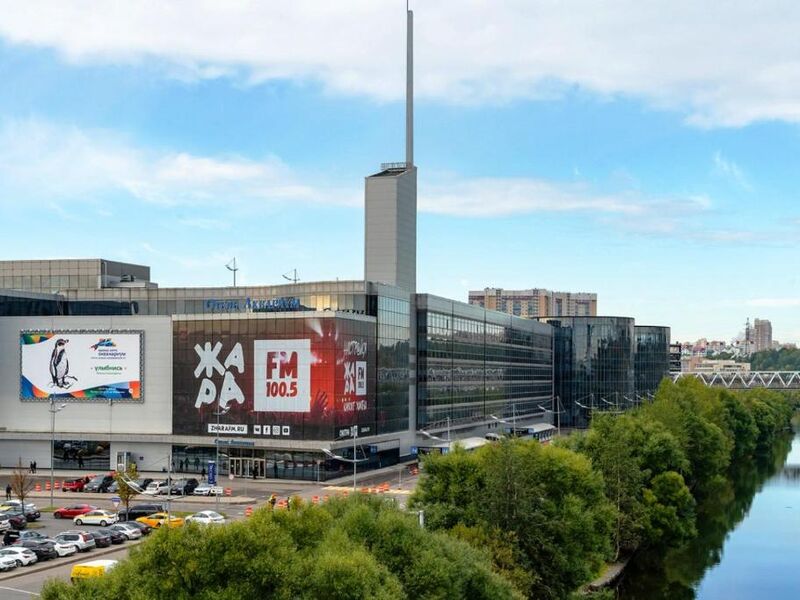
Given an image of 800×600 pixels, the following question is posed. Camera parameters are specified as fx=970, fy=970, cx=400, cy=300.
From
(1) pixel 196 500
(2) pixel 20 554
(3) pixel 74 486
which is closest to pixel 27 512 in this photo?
(1) pixel 196 500

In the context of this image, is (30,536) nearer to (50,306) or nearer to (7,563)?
(7,563)

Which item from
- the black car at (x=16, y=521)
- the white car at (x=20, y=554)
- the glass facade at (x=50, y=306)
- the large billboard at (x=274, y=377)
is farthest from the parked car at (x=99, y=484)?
the white car at (x=20, y=554)

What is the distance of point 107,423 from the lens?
107312mm

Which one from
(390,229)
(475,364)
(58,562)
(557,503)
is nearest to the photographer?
(557,503)

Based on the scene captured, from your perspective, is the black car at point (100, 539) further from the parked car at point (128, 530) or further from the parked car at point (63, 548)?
the parked car at point (63, 548)

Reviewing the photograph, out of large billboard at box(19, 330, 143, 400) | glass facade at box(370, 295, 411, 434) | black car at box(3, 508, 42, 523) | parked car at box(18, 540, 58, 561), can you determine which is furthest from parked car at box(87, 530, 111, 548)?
glass facade at box(370, 295, 411, 434)

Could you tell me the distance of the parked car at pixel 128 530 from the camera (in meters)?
68.1

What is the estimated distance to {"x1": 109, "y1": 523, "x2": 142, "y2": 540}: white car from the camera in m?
68.1

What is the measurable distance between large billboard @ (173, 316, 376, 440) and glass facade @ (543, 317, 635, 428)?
97.3 m

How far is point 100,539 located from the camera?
215ft

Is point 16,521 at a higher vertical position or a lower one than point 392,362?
lower

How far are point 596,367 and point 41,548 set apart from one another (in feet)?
487

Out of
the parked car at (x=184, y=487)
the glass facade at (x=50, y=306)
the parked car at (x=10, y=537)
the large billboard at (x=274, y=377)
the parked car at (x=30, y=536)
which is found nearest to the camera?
the parked car at (x=30, y=536)

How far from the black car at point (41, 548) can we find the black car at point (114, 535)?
4850 millimetres
